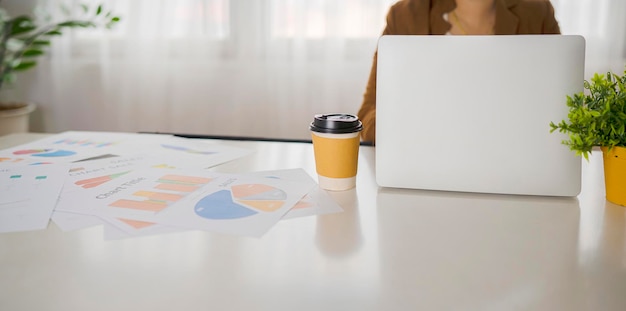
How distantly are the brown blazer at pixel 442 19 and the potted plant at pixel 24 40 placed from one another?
4.66 ft

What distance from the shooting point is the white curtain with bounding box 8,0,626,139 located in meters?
2.45

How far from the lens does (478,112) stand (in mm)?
784

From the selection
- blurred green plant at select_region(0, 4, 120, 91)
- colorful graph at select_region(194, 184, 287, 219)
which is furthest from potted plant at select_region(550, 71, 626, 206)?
blurred green plant at select_region(0, 4, 120, 91)

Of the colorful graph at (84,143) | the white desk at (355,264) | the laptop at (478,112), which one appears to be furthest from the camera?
the colorful graph at (84,143)

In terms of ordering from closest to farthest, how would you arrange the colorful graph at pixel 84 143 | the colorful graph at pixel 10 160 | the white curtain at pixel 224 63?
the colorful graph at pixel 10 160 → the colorful graph at pixel 84 143 → the white curtain at pixel 224 63

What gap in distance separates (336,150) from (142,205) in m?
0.28

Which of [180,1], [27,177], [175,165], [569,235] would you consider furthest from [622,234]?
[180,1]

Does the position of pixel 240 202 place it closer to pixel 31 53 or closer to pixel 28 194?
pixel 28 194

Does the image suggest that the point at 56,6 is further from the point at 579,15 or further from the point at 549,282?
the point at 549,282

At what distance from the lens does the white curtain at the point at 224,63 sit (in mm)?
2449

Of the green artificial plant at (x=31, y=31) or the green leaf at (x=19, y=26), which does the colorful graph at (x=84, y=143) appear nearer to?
the green artificial plant at (x=31, y=31)

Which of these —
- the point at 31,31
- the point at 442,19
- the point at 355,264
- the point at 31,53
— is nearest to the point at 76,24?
the point at 31,53

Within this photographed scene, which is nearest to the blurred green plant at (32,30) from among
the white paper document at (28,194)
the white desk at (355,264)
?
the white paper document at (28,194)

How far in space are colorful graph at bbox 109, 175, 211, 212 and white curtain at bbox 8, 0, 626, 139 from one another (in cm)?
175
